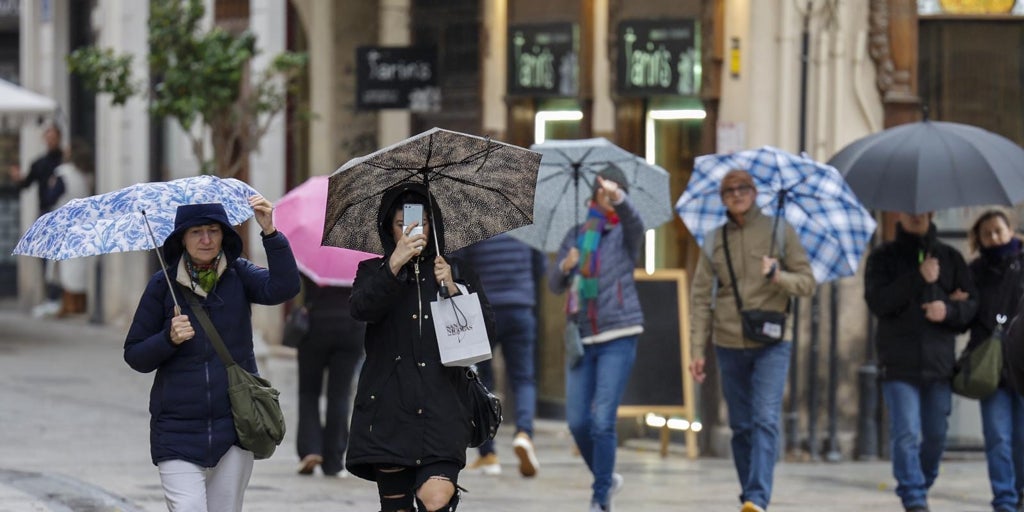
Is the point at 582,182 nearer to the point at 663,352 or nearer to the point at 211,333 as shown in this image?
the point at 663,352

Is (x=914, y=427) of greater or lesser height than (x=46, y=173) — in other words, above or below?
below

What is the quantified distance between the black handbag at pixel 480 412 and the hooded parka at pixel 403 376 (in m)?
0.04

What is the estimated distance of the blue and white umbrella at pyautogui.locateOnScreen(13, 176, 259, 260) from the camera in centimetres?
737

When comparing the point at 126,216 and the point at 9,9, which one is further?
the point at 9,9

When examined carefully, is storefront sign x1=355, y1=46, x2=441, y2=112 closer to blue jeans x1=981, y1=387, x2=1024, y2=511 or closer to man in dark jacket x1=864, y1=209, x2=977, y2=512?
man in dark jacket x1=864, y1=209, x2=977, y2=512

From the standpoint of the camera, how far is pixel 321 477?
11805 mm

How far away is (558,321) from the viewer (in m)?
15.0

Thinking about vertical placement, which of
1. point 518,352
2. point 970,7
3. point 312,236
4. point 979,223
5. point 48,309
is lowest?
point 48,309

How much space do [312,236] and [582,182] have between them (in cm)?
152

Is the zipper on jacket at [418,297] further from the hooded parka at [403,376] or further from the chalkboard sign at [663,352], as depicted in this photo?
the chalkboard sign at [663,352]

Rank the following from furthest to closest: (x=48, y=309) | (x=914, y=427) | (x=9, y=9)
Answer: (x=9, y=9) → (x=48, y=309) → (x=914, y=427)

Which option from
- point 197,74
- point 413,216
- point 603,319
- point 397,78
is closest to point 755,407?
point 603,319

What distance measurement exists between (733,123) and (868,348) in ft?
5.68

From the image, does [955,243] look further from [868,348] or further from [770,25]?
[770,25]
